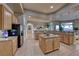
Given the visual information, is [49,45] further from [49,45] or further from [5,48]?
[5,48]

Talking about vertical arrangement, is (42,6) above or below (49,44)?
above

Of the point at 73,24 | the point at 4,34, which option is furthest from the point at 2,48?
the point at 73,24

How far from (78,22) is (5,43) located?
4175mm

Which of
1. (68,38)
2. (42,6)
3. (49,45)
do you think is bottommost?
(49,45)

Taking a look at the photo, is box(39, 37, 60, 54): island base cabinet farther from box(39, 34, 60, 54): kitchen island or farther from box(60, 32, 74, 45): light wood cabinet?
box(60, 32, 74, 45): light wood cabinet

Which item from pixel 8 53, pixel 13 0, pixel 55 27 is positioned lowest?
pixel 8 53

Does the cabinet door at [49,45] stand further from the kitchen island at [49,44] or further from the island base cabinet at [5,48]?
the island base cabinet at [5,48]

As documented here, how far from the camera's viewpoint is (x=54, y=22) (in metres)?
6.07

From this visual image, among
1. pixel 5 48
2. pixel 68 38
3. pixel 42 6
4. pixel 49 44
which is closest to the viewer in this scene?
pixel 5 48

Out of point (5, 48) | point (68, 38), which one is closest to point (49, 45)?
point (5, 48)

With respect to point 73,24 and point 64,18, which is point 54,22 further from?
point 73,24

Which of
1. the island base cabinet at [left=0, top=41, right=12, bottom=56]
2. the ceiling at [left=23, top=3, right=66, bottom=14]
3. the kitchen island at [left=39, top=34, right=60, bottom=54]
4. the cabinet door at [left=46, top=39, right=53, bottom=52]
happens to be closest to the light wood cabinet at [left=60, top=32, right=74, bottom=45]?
the kitchen island at [left=39, top=34, right=60, bottom=54]

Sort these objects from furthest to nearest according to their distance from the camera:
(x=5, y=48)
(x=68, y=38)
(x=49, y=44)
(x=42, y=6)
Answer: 1. (x=68, y=38)
2. (x=49, y=44)
3. (x=42, y=6)
4. (x=5, y=48)

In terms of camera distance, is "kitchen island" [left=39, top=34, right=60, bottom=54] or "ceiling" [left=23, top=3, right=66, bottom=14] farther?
"kitchen island" [left=39, top=34, right=60, bottom=54]
